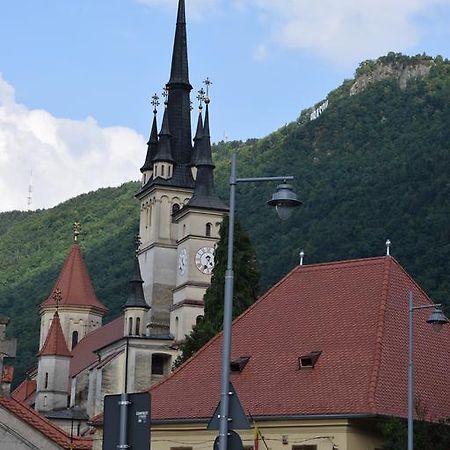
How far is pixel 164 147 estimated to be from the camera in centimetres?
9094

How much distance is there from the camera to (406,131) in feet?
433

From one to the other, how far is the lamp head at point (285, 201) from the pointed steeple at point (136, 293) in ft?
211

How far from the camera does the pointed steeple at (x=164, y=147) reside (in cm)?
9086

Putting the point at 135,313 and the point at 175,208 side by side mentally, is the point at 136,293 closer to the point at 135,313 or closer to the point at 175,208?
the point at 135,313

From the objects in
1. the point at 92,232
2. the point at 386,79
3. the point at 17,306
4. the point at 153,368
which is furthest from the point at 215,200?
the point at 386,79

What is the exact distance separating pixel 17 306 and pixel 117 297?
482 inches

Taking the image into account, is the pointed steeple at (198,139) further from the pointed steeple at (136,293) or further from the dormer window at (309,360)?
the dormer window at (309,360)

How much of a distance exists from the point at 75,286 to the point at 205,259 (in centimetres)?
2624

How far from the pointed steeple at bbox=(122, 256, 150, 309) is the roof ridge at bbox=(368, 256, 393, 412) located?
47.3 meters

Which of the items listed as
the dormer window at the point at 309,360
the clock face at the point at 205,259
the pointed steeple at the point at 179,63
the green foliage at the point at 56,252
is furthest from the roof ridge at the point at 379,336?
the green foliage at the point at 56,252

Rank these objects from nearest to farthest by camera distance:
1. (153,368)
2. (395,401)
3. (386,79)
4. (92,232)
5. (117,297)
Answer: (395,401) < (153,368) < (117,297) < (92,232) < (386,79)

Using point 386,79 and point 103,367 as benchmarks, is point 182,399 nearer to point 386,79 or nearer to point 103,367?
point 103,367

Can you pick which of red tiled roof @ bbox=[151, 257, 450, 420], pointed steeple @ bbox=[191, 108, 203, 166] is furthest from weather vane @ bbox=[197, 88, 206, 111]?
red tiled roof @ bbox=[151, 257, 450, 420]

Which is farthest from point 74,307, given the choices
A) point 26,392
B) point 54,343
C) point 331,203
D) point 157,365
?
point 157,365
